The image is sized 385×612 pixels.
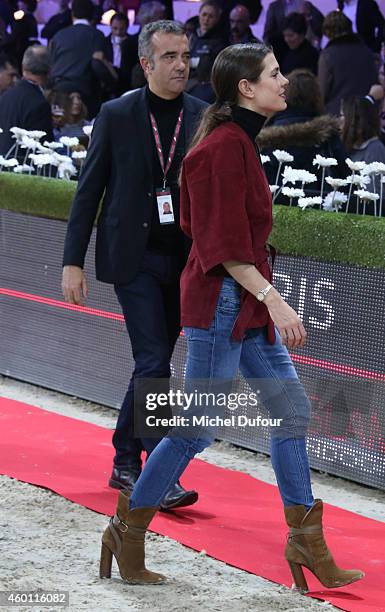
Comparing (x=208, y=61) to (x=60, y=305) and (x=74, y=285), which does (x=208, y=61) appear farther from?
(x=74, y=285)

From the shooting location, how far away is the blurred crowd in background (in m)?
7.76

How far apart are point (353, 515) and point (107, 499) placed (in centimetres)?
103

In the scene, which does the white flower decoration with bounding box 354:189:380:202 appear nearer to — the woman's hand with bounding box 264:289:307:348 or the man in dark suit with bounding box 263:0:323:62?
the woman's hand with bounding box 264:289:307:348

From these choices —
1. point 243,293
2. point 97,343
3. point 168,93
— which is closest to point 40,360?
point 97,343

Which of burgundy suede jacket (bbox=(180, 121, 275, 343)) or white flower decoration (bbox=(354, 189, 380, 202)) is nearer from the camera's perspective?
burgundy suede jacket (bbox=(180, 121, 275, 343))

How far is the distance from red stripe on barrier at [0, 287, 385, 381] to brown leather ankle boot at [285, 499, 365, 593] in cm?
151

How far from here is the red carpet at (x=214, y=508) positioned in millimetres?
4441

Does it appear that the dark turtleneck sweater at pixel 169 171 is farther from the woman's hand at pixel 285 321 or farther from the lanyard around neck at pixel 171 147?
the woman's hand at pixel 285 321

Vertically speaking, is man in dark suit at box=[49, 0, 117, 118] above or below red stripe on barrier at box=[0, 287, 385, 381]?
above

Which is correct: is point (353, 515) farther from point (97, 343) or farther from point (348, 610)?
point (97, 343)

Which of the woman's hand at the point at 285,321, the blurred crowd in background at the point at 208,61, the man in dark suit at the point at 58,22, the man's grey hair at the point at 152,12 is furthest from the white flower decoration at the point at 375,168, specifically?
the man in dark suit at the point at 58,22

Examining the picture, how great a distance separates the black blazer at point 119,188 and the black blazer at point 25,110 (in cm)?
429

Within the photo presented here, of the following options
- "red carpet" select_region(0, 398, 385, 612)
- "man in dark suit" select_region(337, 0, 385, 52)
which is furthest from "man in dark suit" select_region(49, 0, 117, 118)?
"red carpet" select_region(0, 398, 385, 612)

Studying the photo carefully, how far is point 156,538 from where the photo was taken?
4.75 meters
